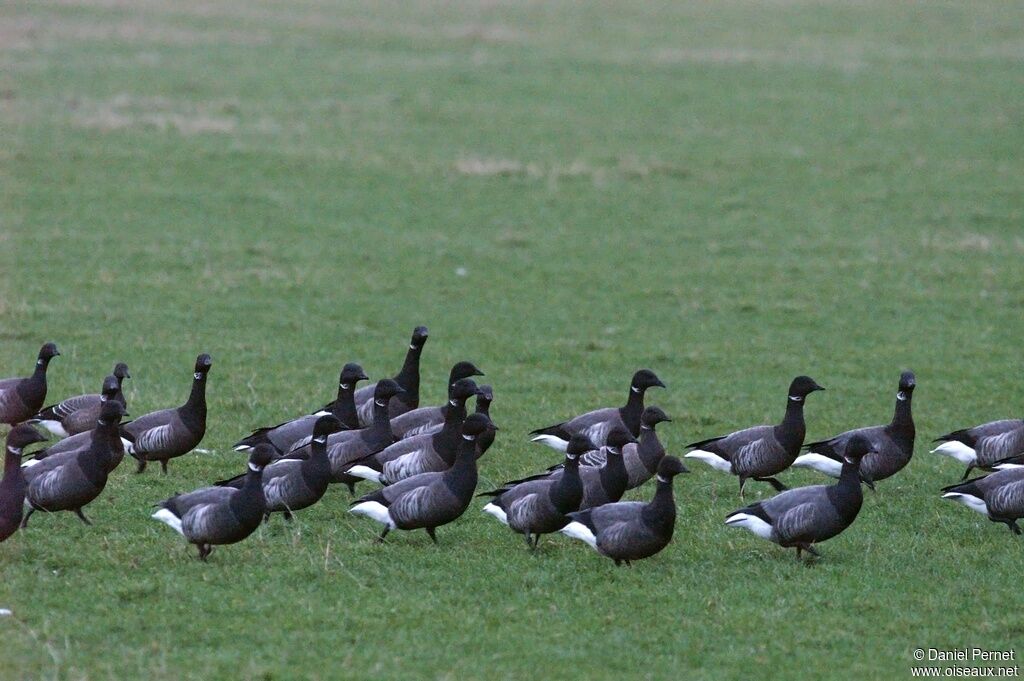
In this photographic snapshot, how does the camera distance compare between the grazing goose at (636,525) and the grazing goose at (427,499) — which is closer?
the grazing goose at (636,525)

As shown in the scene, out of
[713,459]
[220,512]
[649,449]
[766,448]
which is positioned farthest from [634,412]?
[220,512]

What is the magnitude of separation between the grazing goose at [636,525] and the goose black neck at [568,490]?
0.27 meters

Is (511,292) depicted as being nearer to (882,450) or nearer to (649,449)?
(649,449)

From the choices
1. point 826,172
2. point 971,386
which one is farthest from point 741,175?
point 971,386

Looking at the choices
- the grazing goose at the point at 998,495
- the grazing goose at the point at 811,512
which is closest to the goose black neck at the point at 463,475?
the grazing goose at the point at 811,512

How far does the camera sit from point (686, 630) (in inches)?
375

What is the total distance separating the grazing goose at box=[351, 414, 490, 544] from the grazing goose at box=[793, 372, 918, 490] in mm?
3779

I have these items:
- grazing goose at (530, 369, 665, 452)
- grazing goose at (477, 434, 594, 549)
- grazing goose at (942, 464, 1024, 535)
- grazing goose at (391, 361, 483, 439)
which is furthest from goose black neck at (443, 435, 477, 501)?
grazing goose at (942, 464, 1024, 535)

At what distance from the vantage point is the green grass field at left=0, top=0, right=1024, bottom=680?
956 cm

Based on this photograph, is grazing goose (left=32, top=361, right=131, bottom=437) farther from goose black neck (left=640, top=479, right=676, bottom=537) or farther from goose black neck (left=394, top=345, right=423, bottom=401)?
goose black neck (left=640, top=479, right=676, bottom=537)

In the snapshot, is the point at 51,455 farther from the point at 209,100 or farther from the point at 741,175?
the point at 209,100

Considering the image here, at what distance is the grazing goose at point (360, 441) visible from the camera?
12953 mm

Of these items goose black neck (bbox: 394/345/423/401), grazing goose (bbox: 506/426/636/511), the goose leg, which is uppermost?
goose black neck (bbox: 394/345/423/401)

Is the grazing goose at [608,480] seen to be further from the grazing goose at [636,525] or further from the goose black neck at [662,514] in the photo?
the goose black neck at [662,514]
